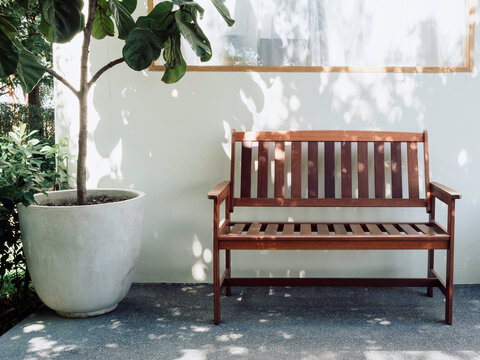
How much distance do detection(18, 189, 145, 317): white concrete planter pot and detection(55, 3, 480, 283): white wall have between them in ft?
2.01

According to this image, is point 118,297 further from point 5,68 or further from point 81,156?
point 5,68

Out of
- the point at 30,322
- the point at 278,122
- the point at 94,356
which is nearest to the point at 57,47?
the point at 278,122

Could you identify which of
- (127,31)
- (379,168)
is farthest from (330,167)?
(127,31)

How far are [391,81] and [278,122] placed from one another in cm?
78

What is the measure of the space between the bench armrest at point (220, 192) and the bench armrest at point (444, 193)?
1.19 m

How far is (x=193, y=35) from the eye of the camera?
2.47 metres

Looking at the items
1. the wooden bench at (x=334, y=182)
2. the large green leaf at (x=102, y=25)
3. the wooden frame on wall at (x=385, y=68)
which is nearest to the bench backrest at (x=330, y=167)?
the wooden bench at (x=334, y=182)

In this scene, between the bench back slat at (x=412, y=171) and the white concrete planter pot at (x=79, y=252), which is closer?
the white concrete planter pot at (x=79, y=252)

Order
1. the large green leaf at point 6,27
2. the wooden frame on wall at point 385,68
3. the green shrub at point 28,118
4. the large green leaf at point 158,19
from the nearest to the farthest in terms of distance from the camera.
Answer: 1. the large green leaf at point 6,27
2. the large green leaf at point 158,19
3. the wooden frame on wall at point 385,68
4. the green shrub at point 28,118

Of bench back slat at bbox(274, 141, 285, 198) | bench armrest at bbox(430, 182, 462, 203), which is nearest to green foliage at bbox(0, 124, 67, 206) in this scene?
bench back slat at bbox(274, 141, 285, 198)

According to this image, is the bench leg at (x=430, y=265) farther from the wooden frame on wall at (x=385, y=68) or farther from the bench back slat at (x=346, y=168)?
the wooden frame on wall at (x=385, y=68)

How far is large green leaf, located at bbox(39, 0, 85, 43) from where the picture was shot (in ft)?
7.10

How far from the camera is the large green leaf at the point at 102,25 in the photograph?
287 cm

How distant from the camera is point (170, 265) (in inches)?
130
